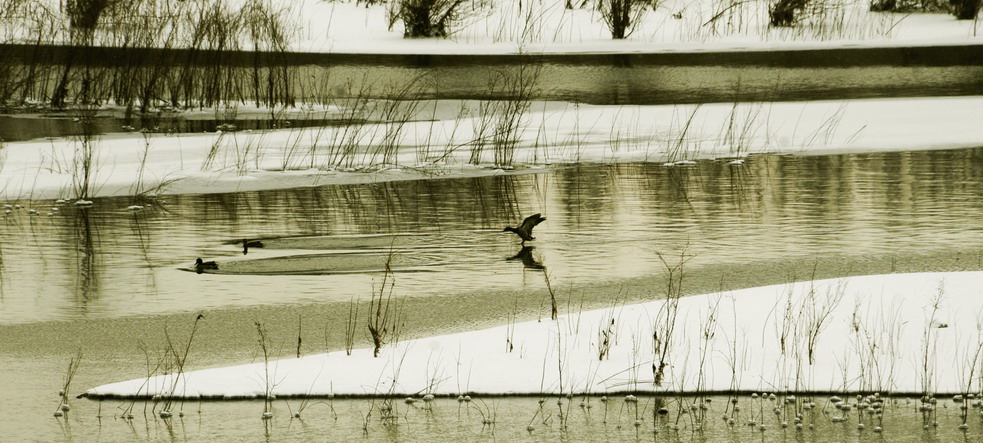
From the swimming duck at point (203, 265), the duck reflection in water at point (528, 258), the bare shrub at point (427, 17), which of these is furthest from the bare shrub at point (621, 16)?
the swimming duck at point (203, 265)

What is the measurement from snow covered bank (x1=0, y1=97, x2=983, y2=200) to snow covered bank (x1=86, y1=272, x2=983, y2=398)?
6.51m

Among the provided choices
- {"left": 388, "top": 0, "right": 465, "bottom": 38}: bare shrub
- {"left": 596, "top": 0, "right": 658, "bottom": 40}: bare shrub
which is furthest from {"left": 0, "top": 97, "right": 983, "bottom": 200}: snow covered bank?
{"left": 388, "top": 0, "right": 465, "bottom": 38}: bare shrub

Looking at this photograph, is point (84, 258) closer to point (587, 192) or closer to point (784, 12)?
point (587, 192)

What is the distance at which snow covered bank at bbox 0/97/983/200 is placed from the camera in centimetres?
1388

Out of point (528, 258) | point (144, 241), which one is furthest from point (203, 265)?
point (528, 258)

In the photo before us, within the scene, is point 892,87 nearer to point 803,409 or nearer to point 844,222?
point 844,222

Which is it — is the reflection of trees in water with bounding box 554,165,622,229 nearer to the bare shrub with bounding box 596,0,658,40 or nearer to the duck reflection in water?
the duck reflection in water

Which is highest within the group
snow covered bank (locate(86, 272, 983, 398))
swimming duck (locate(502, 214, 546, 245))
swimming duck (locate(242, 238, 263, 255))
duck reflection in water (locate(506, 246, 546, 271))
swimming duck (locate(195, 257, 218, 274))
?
swimming duck (locate(502, 214, 546, 245))

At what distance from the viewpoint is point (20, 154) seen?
1496 centimetres

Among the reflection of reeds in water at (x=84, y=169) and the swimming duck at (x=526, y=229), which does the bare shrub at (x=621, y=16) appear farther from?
the swimming duck at (x=526, y=229)

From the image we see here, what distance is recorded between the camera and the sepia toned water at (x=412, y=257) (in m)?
6.19

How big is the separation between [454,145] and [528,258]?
21.4 ft

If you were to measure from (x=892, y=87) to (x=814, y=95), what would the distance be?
1.86 meters

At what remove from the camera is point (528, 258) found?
955 centimetres
